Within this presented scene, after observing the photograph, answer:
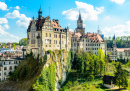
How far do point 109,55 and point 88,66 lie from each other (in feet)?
92.7

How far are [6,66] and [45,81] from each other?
19040 millimetres

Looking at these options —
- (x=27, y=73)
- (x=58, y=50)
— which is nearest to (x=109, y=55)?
(x=58, y=50)

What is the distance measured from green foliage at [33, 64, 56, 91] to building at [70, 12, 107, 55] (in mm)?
31184

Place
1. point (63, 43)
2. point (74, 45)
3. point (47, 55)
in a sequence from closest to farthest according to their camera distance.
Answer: point (47, 55), point (63, 43), point (74, 45)

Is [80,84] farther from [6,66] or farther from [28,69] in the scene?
[6,66]

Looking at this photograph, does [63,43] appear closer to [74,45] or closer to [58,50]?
[58,50]

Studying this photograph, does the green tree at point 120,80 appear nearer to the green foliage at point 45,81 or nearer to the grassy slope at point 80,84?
the grassy slope at point 80,84

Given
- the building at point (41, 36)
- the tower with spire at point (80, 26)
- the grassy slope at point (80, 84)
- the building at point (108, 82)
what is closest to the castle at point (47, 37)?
the building at point (41, 36)

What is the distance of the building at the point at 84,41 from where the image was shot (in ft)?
224

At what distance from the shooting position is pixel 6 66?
4541cm

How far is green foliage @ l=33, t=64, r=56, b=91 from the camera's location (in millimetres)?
34116

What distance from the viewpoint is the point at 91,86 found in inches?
1721

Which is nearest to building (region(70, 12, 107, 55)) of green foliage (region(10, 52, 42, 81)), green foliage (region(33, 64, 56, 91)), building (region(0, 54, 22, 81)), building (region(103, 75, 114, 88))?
building (region(103, 75, 114, 88))

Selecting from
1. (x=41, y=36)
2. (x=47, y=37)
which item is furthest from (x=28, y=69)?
(x=47, y=37)
